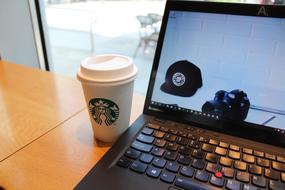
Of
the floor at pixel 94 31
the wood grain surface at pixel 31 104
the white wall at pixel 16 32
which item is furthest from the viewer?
the floor at pixel 94 31

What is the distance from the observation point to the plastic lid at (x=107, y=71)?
0.49 metres

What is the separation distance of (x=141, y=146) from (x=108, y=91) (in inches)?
5.0

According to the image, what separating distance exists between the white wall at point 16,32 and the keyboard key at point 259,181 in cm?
173

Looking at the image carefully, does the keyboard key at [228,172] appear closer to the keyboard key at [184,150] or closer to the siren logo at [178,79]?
the keyboard key at [184,150]

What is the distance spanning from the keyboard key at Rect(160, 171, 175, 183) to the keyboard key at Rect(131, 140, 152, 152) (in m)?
0.07

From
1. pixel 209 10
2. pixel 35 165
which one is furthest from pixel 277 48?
pixel 35 165

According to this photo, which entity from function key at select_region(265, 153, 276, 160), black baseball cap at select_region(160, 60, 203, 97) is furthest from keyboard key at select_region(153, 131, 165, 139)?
function key at select_region(265, 153, 276, 160)

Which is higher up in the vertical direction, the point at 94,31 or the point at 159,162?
the point at 159,162

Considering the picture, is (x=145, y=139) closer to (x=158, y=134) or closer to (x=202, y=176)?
(x=158, y=134)

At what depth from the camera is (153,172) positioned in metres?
0.45

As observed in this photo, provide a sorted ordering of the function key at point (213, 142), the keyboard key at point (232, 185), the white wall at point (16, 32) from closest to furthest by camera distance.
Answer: the keyboard key at point (232, 185) → the function key at point (213, 142) → the white wall at point (16, 32)

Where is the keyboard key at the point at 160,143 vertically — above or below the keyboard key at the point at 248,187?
above

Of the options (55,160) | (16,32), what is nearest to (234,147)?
(55,160)

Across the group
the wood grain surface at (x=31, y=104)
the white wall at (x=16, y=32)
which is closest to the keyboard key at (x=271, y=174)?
the wood grain surface at (x=31, y=104)
